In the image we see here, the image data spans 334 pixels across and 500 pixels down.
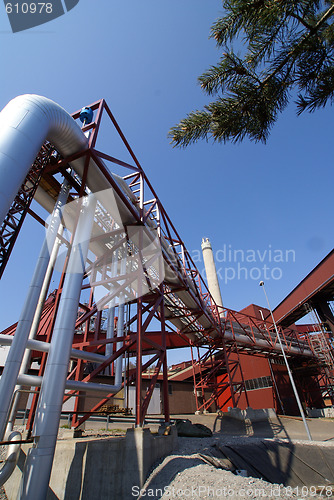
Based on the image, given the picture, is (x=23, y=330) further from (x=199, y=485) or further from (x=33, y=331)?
(x=199, y=485)

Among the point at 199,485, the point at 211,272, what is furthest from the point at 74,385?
the point at 211,272

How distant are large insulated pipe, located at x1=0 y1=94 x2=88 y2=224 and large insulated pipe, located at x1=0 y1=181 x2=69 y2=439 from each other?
222 cm

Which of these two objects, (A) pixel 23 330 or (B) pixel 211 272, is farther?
(B) pixel 211 272

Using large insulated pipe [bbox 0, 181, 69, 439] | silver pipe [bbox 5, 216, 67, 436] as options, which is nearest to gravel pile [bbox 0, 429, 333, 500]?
large insulated pipe [bbox 0, 181, 69, 439]

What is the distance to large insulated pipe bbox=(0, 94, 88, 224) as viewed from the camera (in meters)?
3.81

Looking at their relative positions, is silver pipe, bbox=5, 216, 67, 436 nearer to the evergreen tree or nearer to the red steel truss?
the red steel truss

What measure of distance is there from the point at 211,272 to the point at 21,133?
98.7 feet

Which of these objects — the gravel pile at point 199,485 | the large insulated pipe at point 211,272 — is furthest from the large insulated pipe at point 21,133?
the large insulated pipe at point 211,272

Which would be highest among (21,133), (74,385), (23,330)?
(21,133)

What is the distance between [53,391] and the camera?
15.7 ft

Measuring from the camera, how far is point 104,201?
7.84 metres

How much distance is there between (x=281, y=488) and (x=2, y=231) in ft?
25.1

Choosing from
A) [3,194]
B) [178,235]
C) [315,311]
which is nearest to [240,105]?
[3,194]

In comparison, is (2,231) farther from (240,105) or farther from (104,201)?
(240,105)
